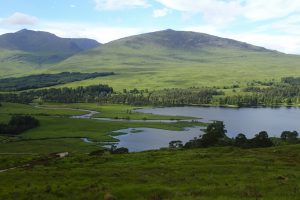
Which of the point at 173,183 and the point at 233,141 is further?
the point at 233,141

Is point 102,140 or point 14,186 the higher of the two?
point 14,186

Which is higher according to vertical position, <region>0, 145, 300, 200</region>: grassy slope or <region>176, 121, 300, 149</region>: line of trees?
<region>0, 145, 300, 200</region>: grassy slope

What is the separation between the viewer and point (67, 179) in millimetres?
50062

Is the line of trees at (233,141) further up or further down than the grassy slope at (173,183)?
further down

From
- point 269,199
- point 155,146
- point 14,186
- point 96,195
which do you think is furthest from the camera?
point 155,146

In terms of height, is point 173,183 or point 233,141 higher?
point 173,183

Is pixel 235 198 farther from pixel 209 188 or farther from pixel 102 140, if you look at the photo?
pixel 102 140

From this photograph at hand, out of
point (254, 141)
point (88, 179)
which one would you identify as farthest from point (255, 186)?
point (254, 141)

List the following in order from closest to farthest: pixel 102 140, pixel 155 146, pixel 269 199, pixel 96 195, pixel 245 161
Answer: pixel 269 199 → pixel 96 195 → pixel 245 161 → pixel 155 146 → pixel 102 140

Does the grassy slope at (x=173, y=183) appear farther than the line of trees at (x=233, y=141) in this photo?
No

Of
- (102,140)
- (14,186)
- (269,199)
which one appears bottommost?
(102,140)

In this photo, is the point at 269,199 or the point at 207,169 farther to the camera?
the point at 207,169

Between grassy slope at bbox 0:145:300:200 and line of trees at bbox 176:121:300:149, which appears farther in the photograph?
line of trees at bbox 176:121:300:149

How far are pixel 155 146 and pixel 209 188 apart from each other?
5308 inches
